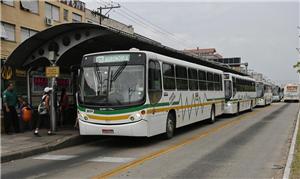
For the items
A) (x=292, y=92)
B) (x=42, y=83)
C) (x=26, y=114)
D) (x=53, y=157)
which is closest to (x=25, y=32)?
(x=42, y=83)

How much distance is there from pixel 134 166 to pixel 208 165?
5.67 ft

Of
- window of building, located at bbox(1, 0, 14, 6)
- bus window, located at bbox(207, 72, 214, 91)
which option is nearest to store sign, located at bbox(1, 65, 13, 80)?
bus window, located at bbox(207, 72, 214, 91)

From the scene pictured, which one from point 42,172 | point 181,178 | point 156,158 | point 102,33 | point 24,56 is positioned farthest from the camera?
point 24,56

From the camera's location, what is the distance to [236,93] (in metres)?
27.1

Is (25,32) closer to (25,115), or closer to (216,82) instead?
(216,82)

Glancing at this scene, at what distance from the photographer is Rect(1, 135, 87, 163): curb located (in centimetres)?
1012

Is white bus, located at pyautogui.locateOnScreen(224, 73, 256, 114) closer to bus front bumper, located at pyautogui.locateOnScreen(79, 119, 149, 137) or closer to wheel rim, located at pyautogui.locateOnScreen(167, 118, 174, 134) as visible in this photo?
wheel rim, located at pyautogui.locateOnScreen(167, 118, 174, 134)

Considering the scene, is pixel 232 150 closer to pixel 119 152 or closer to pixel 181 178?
pixel 119 152

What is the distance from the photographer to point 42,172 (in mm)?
8594

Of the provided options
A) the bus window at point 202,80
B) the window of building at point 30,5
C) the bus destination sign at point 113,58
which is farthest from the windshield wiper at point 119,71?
the window of building at point 30,5

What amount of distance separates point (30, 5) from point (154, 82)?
31732 millimetres

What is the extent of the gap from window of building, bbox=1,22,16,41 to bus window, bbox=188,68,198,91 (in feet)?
79.9

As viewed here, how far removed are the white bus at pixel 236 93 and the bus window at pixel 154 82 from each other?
42.9ft

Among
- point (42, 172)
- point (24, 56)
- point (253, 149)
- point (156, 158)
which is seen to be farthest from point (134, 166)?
point (24, 56)
